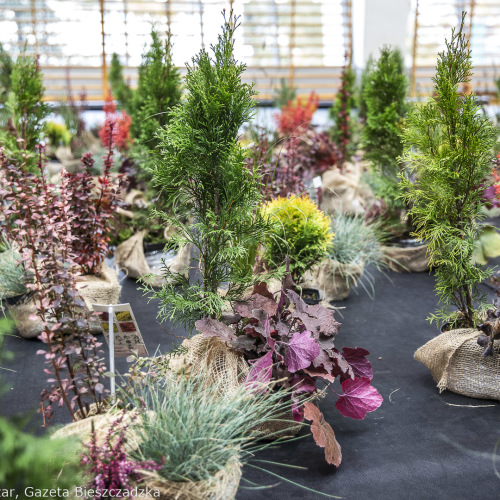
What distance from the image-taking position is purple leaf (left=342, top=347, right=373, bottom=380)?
2.26 meters

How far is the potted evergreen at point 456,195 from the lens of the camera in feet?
8.15

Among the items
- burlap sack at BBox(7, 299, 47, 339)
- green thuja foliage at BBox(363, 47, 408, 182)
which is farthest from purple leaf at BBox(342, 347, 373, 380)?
green thuja foliage at BBox(363, 47, 408, 182)

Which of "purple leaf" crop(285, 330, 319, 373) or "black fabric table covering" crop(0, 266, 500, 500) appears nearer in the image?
"black fabric table covering" crop(0, 266, 500, 500)

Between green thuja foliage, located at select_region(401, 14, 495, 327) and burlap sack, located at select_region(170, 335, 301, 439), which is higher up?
green thuja foliage, located at select_region(401, 14, 495, 327)

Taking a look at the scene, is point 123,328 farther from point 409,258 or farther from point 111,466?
point 409,258

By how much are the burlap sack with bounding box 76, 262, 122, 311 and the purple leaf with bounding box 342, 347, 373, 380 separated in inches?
60.8

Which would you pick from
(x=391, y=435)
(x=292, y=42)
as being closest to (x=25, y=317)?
(x=391, y=435)

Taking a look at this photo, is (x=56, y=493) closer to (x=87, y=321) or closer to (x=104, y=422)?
(x=104, y=422)

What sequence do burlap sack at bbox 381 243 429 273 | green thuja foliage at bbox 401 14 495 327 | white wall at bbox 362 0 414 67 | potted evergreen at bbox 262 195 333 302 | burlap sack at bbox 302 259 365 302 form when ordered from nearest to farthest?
green thuja foliage at bbox 401 14 495 327
potted evergreen at bbox 262 195 333 302
burlap sack at bbox 302 259 365 302
burlap sack at bbox 381 243 429 273
white wall at bbox 362 0 414 67

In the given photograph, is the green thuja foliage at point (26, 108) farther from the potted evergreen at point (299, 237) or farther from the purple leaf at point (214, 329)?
the purple leaf at point (214, 329)

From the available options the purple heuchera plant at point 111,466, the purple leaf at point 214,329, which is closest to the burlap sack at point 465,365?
the purple leaf at point 214,329

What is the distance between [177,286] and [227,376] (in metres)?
0.48

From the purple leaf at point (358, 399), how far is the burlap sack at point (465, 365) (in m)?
0.56

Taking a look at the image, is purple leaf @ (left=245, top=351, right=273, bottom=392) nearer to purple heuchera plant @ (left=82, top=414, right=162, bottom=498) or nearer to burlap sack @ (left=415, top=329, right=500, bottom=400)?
purple heuchera plant @ (left=82, top=414, right=162, bottom=498)
